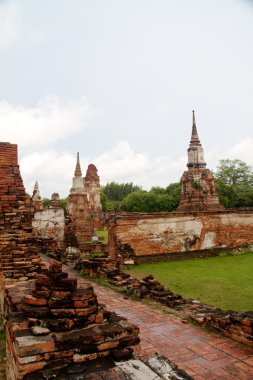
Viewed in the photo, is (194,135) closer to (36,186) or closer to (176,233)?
(36,186)

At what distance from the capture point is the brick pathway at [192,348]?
367cm

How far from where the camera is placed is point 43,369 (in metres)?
2.54

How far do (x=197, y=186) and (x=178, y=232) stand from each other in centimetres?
910

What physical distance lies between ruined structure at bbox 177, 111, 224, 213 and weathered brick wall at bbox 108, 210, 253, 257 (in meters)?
1.46

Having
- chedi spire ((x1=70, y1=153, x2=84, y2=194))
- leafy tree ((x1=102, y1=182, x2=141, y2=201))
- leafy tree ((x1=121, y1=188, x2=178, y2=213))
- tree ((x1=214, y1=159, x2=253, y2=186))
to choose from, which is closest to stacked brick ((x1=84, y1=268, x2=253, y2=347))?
chedi spire ((x1=70, y1=153, x2=84, y2=194))

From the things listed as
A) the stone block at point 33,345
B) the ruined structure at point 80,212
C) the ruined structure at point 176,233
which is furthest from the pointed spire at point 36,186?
the stone block at point 33,345

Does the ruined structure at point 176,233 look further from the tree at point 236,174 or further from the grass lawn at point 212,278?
the tree at point 236,174

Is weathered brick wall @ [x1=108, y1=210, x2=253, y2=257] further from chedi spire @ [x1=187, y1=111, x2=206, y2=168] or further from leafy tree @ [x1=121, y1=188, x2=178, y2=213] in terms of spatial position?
leafy tree @ [x1=121, y1=188, x2=178, y2=213]

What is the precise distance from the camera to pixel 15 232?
621 centimetres

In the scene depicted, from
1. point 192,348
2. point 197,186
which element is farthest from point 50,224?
point 192,348

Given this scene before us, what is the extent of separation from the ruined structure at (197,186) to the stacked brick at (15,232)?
32.5 feet

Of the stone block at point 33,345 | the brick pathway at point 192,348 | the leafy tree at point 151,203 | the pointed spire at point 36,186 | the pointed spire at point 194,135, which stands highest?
the pointed spire at point 194,135

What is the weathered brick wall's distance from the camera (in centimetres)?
1242

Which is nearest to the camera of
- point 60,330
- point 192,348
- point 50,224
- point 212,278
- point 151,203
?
point 60,330
